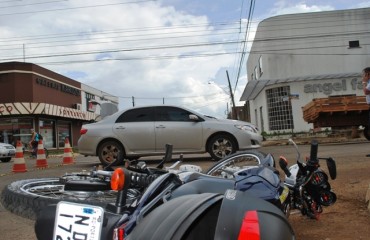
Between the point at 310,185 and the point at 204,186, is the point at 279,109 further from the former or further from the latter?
the point at 204,186

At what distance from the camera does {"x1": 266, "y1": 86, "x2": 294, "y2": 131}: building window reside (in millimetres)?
29578

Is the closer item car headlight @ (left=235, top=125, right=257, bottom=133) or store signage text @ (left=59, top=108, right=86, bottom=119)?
car headlight @ (left=235, top=125, right=257, bottom=133)

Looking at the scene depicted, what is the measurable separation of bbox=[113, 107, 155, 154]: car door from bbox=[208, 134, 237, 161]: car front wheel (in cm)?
155

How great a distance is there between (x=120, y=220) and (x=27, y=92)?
36221 millimetres

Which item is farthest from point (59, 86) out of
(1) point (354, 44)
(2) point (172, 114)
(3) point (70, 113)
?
(2) point (172, 114)

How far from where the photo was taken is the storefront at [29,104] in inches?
1405

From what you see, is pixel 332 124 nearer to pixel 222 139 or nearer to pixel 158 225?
pixel 222 139

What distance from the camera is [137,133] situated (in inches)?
450

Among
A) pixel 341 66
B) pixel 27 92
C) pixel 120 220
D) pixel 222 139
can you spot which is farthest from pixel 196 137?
pixel 27 92

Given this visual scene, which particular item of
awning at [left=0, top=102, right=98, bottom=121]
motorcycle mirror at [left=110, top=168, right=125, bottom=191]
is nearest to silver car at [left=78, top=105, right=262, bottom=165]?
motorcycle mirror at [left=110, top=168, right=125, bottom=191]

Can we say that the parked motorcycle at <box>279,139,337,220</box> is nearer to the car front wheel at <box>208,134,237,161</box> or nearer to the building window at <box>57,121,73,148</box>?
the car front wheel at <box>208,134,237,161</box>

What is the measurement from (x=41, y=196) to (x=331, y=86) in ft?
91.4

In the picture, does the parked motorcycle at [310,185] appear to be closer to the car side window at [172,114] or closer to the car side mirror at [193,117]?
the car side mirror at [193,117]

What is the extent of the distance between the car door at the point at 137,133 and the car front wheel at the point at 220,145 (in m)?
1.55
